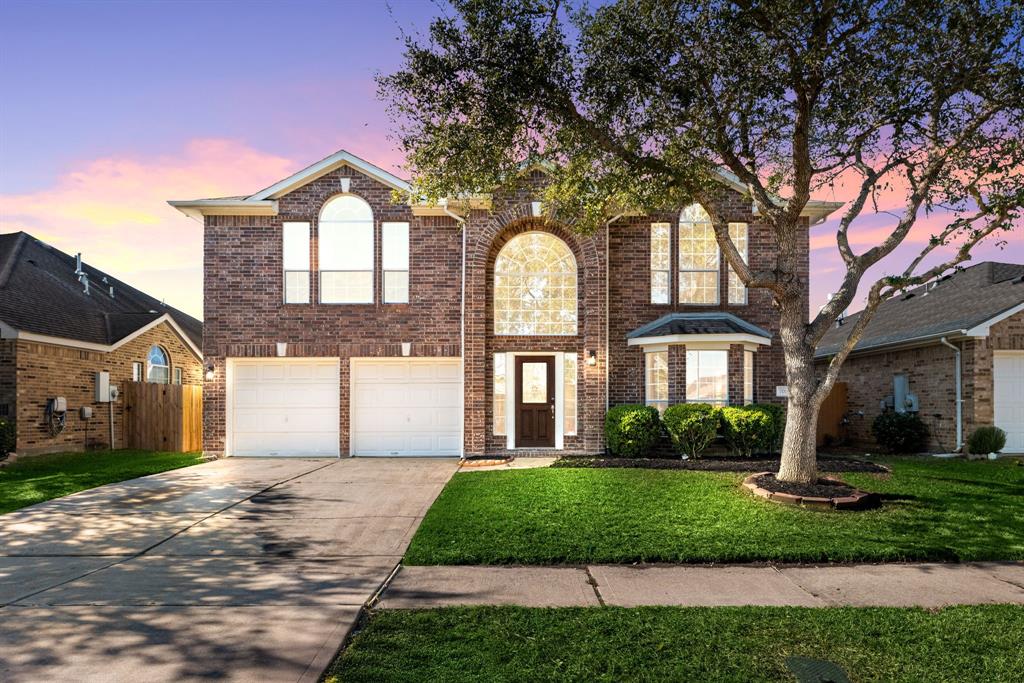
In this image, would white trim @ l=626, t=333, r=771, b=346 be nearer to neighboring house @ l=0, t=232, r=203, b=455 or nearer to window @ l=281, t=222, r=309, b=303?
window @ l=281, t=222, r=309, b=303

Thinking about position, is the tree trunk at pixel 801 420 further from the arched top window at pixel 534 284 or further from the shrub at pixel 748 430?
the arched top window at pixel 534 284

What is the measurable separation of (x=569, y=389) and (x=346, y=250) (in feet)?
20.2

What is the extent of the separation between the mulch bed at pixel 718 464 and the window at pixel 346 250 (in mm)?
6292

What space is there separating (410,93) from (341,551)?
7.02 meters

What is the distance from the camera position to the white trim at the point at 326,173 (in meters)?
15.2

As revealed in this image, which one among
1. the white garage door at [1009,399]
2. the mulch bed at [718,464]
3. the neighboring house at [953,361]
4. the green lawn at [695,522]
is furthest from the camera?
the white garage door at [1009,399]

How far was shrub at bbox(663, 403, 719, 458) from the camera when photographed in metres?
13.7

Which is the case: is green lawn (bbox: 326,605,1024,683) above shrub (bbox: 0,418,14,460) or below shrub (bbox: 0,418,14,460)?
below

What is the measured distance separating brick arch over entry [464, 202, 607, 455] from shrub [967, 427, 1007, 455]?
26.8 ft

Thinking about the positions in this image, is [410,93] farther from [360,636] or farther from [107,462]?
[107,462]

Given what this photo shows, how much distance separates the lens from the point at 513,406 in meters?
15.3

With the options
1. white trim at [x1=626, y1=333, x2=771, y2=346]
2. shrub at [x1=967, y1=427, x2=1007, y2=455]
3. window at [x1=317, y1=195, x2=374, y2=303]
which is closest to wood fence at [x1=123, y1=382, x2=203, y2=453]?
window at [x1=317, y1=195, x2=374, y2=303]

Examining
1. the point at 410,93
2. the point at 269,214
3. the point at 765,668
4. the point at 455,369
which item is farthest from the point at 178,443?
the point at 765,668

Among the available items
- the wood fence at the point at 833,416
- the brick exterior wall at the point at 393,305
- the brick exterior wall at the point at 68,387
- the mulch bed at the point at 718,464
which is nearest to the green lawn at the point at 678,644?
the mulch bed at the point at 718,464
